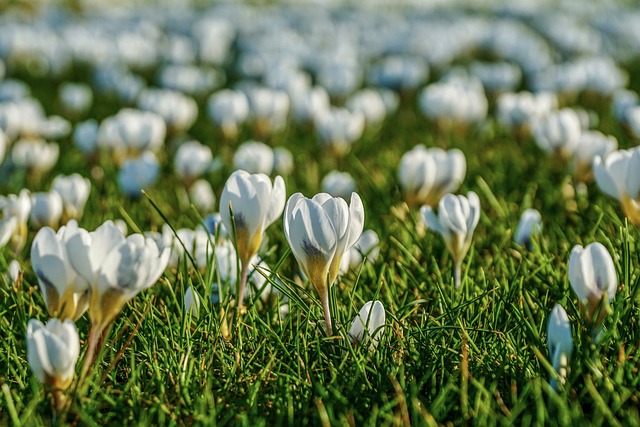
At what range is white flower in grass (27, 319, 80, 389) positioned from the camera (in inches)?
63.8

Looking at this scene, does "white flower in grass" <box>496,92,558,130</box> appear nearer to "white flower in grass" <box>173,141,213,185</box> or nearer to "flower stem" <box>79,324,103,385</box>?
"white flower in grass" <box>173,141,213,185</box>

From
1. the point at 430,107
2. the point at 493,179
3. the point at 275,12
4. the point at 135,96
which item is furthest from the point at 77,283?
the point at 275,12

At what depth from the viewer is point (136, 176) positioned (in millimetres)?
3588

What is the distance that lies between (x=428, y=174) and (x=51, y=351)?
187 centimetres

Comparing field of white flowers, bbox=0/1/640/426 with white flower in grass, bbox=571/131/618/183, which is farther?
white flower in grass, bbox=571/131/618/183

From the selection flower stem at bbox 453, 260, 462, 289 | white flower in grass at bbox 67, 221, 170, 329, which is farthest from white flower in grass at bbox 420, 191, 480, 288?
white flower in grass at bbox 67, 221, 170, 329

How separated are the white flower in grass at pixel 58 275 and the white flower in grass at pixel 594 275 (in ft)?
3.88

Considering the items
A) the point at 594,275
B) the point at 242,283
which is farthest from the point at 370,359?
the point at 594,275

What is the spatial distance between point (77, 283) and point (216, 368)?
441mm

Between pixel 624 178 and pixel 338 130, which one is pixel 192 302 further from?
pixel 338 130

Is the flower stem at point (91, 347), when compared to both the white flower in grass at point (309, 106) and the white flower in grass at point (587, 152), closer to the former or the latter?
the white flower in grass at point (587, 152)

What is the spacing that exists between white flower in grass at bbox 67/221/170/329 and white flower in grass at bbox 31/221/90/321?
4 centimetres

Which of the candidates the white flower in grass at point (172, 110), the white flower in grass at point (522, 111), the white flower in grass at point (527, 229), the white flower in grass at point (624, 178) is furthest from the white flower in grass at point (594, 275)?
the white flower in grass at point (172, 110)

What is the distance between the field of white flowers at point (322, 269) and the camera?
176 centimetres
